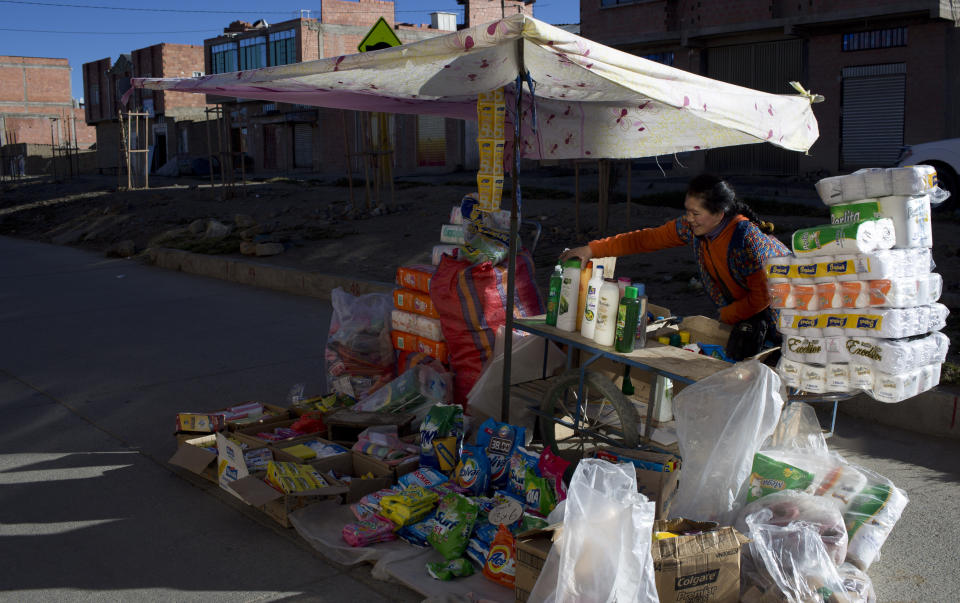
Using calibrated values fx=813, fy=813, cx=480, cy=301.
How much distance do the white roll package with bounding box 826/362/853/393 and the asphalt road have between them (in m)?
0.77

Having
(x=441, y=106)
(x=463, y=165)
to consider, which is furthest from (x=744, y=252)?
(x=463, y=165)

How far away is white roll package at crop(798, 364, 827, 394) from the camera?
Answer: 3.50m

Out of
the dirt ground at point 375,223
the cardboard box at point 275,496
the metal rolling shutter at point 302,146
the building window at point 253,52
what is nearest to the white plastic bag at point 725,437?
the cardboard box at point 275,496

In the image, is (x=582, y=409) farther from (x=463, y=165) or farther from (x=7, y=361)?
(x=463, y=165)

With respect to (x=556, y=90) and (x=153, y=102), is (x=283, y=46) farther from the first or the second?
(x=556, y=90)

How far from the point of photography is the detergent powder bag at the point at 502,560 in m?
3.22

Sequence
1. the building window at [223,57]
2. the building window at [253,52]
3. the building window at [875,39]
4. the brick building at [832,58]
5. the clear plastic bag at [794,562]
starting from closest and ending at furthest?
the clear plastic bag at [794,562] → the brick building at [832,58] → the building window at [875,39] → the building window at [253,52] → the building window at [223,57]

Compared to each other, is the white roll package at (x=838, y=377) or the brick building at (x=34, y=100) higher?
the brick building at (x=34, y=100)

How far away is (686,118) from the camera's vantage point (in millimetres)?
5352

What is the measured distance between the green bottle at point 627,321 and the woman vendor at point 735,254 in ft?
1.63

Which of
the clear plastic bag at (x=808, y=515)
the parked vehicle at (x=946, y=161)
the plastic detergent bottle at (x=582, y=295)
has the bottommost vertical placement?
the clear plastic bag at (x=808, y=515)

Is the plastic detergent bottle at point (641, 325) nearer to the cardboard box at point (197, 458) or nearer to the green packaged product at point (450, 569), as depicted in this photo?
the green packaged product at point (450, 569)

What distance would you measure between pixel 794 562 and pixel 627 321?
1.37 meters

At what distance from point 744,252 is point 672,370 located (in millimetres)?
816
